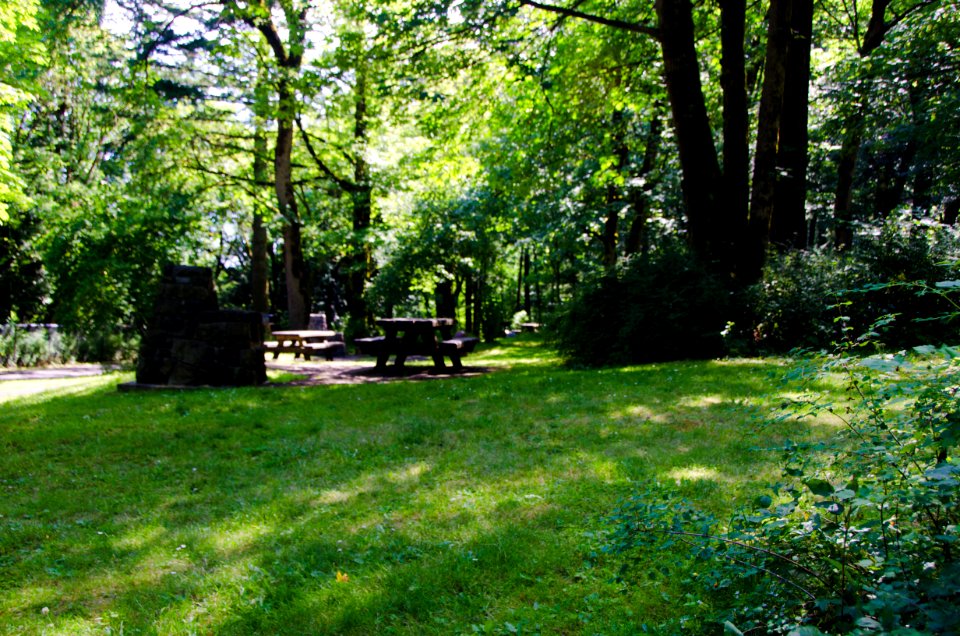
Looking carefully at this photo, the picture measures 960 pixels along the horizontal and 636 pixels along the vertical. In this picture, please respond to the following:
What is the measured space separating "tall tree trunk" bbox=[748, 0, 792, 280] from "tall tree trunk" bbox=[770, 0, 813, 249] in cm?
33

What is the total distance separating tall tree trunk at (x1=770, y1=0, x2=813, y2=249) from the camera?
10.4 metres

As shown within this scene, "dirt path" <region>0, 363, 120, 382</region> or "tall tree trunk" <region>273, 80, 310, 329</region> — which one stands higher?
"tall tree trunk" <region>273, 80, 310, 329</region>

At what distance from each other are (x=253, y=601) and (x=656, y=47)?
39.6 feet

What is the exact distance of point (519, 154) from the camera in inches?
539

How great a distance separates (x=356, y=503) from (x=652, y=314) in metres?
6.98

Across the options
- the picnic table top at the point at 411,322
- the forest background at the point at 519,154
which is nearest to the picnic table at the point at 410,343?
the picnic table top at the point at 411,322

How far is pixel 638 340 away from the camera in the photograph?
9984 millimetres

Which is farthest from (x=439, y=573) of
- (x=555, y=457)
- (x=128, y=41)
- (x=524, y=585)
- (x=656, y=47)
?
(x=128, y=41)

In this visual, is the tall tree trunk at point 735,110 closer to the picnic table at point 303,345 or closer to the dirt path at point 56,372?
the picnic table at point 303,345

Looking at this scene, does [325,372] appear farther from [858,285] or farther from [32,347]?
[858,285]

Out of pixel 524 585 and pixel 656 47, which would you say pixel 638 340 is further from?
pixel 524 585

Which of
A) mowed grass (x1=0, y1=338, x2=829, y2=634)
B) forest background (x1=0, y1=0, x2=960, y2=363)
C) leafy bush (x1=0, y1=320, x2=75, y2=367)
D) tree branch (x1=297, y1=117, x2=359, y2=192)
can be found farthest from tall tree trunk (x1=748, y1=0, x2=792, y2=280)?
leafy bush (x1=0, y1=320, x2=75, y2=367)

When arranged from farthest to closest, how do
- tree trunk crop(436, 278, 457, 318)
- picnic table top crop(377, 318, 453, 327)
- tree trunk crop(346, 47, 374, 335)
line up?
tree trunk crop(436, 278, 457, 318)
tree trunk crop(346, 47, 374, 335)
picnic table top crop(377, 318, 453, 327)

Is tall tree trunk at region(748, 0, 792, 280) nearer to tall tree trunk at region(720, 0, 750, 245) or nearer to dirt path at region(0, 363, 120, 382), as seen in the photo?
tall tree trunk at region(720, 0, 750, 245)
